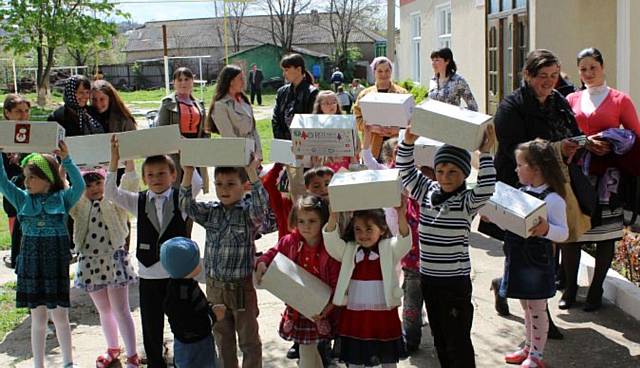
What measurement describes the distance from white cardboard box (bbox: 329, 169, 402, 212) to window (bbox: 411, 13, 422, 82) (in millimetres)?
16389

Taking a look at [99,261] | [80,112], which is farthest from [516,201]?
[80,112]

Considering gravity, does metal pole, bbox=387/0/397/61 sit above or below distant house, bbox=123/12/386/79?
below

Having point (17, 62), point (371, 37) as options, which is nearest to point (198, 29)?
point (371, 37)

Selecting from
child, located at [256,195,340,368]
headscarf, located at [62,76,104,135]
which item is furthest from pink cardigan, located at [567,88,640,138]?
headscarf, located at [62,76,104,135]

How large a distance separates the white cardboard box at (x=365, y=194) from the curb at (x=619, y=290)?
2.67 metres

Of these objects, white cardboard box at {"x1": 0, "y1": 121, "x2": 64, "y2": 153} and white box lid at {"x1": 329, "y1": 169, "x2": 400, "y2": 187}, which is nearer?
white box lid at {"x1": 329, "y1": 169, "x2": 400, "y2": 187}

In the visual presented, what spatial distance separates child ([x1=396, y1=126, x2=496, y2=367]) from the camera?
4.15m

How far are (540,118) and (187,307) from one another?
8.95 ft

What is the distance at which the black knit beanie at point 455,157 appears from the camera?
4.12 meters

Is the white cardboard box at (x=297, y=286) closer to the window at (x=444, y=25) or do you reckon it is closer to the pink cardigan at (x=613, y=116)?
the pink cardigan at (x=613, y=116)

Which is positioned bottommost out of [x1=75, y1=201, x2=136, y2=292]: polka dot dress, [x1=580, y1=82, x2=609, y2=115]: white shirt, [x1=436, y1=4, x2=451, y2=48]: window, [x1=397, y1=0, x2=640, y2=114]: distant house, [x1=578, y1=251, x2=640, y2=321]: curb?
[x1=578, y1=251, x2=640, y2=321]: curb

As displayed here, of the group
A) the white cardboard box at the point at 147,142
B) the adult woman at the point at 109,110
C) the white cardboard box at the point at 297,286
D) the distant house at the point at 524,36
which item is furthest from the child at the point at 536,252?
the distant house at the point at 524,36

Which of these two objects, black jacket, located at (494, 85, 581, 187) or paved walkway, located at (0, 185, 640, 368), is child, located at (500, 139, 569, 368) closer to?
paved walkway, located at (0, 185, 640, 368)

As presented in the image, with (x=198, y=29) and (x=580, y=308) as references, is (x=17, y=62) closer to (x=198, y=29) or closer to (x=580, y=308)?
(x=198, y=29)
